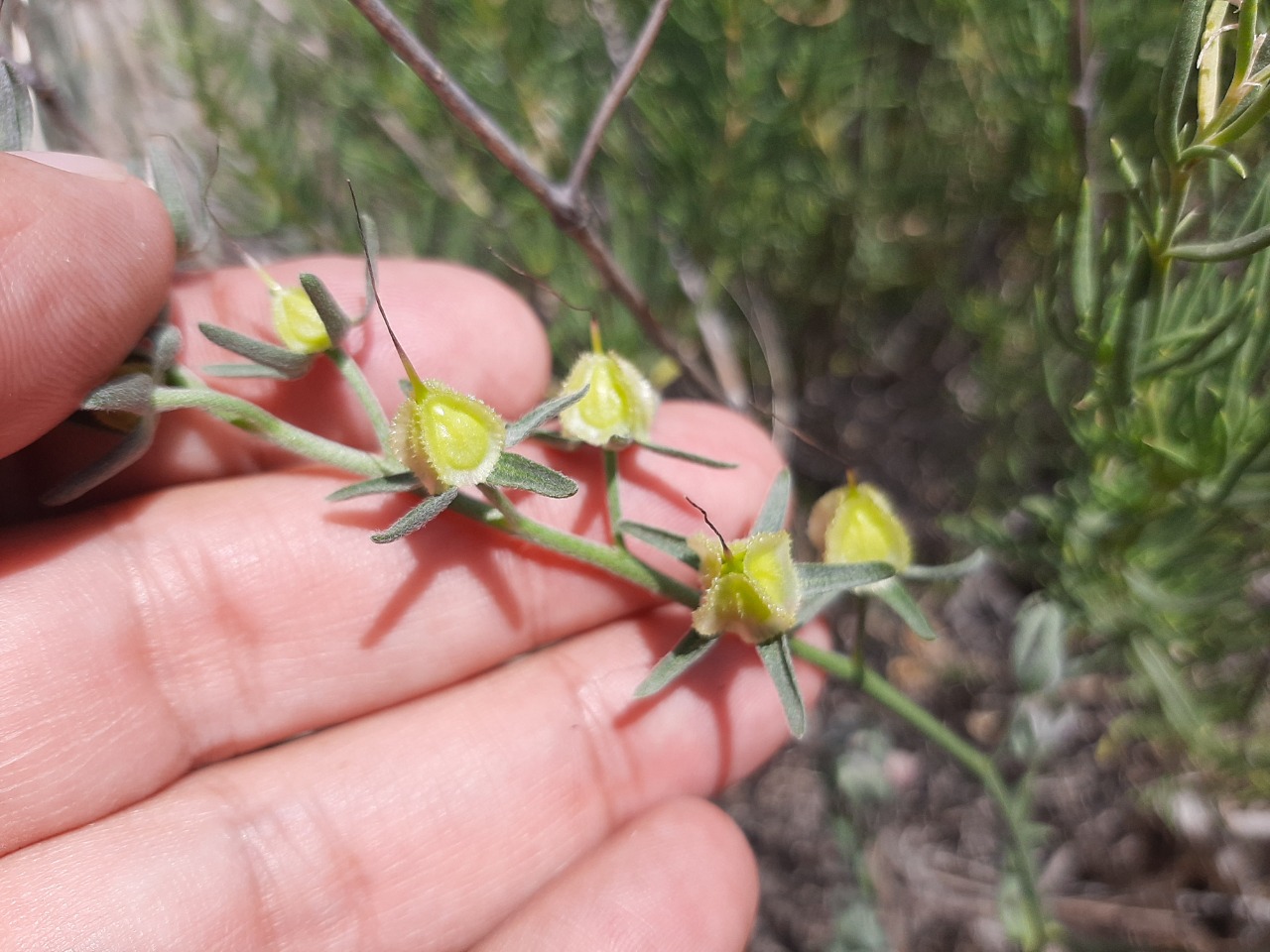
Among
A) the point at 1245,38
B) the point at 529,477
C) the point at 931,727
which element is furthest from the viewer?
the point at 931,727

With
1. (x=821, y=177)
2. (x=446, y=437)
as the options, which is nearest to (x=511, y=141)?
(x=446, y=437)

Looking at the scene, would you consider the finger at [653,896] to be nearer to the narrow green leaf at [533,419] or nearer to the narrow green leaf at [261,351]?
the narrow green leaf at [533,419]

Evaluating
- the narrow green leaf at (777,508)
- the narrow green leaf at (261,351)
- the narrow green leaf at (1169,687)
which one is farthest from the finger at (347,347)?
the narrow green leaf at (1169,687)

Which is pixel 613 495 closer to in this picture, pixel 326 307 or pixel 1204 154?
pixel 326 307

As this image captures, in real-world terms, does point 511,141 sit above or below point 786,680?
above

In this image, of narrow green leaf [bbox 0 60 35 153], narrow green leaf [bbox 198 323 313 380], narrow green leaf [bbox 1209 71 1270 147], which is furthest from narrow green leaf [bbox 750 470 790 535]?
narrow green leaf [bbox 0 60 35 153]

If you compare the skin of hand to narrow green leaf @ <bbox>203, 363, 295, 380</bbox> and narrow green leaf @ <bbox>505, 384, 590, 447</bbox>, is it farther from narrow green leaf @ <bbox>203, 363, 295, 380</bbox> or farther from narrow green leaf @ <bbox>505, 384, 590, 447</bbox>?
narrow green leaf @ <bbox>505, 384, 590, 447</bbox>
